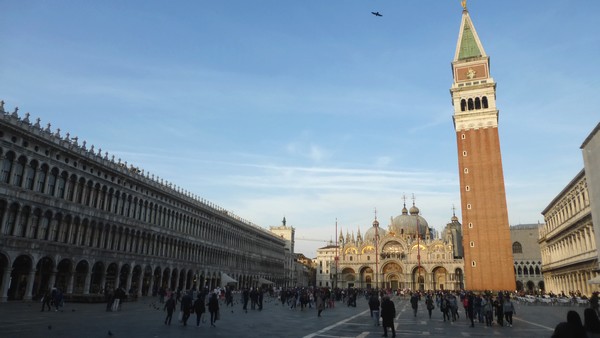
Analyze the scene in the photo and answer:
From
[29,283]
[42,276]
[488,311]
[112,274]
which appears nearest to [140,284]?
[112,274]

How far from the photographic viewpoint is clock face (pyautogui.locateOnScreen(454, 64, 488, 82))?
6951 cm

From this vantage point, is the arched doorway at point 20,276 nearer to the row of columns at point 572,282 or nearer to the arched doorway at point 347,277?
the row of columns at point 572,282

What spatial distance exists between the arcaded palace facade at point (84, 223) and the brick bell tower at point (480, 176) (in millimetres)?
37233

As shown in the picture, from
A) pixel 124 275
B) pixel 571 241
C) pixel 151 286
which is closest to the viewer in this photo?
pixel 124 275

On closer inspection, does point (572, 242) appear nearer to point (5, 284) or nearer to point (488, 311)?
point (488, 311)

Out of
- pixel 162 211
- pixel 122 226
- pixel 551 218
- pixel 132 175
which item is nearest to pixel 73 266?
pixel 122 226

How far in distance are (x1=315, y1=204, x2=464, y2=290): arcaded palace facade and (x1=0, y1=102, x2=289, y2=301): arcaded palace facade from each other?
44193 millimetres

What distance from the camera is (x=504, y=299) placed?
21.4m

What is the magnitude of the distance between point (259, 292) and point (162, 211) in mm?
23740

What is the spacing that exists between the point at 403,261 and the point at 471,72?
44.8m

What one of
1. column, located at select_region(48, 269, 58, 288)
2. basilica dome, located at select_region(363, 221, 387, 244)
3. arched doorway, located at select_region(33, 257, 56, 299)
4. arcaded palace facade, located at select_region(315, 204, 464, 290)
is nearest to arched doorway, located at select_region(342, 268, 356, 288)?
arcaded palace facade, located at select_region(315, 204, 464, 290)

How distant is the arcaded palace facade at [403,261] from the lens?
91.9 meters

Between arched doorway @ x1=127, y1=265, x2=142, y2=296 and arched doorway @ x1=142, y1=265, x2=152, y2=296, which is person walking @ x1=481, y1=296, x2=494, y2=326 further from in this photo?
arched doorway @ x1=142, y1=265, x2=152, y2=296

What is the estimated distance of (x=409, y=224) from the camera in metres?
106
